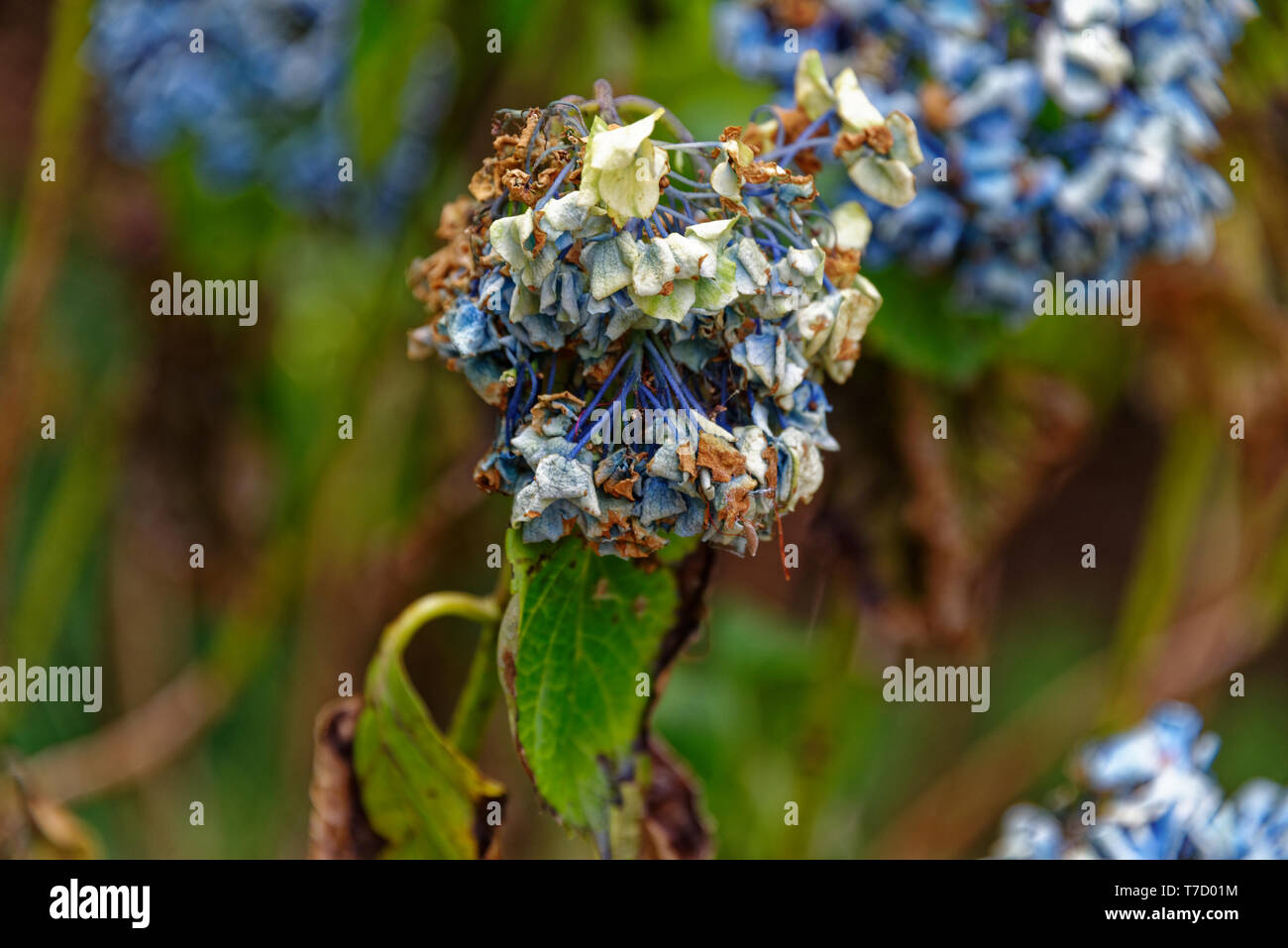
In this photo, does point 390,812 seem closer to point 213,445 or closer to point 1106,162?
point 1106,162

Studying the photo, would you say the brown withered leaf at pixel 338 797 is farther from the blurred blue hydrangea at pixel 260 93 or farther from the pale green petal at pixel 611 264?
the blurred blue hydrangea at pixel 260 93

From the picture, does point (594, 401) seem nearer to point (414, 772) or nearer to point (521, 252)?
point (521, 252)

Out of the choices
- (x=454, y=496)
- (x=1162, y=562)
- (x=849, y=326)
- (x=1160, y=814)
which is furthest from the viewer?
(x=1162, y=562)

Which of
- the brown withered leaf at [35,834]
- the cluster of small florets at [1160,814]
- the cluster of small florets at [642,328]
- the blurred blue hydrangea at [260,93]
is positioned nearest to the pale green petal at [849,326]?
the cluster of small florets at [642,328]

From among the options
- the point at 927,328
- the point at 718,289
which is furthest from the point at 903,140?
the point at 927,328
